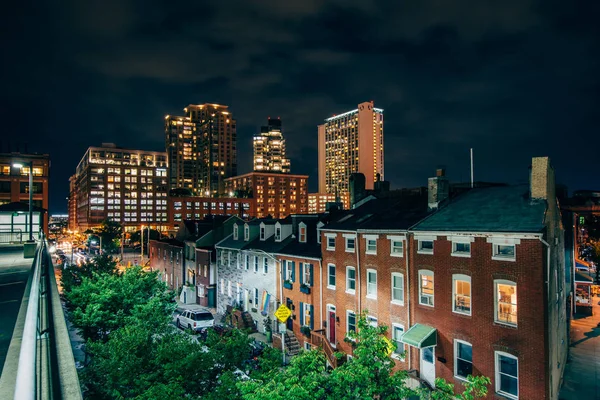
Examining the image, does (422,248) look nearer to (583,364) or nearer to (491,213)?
(491,213)

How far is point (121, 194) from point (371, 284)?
188 m

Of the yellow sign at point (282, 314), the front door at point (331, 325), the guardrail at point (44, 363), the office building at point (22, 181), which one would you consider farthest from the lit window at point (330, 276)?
the office building at point (22, 181)

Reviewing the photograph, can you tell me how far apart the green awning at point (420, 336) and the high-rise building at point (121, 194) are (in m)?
178

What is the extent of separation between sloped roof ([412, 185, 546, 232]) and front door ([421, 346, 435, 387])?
7.72 meters

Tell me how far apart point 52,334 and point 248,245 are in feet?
122

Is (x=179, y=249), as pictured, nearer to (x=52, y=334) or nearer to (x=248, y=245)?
(x=248, y=245)

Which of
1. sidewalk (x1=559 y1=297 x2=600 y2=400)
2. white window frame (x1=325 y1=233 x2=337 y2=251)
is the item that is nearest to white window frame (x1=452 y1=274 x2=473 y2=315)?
sidewalk (x1=559 y1=297 x2=600 y2=400)

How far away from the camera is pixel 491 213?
2242 centimetres

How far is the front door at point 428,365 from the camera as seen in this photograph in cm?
2378

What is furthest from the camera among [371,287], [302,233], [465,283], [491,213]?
[302,233]

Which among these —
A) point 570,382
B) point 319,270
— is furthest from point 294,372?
point 570,382

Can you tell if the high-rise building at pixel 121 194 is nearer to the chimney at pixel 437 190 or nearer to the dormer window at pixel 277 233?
the dormer window at pixel 277 233

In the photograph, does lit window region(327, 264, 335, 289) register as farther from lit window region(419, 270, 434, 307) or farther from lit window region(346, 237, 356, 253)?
lit window region(419, 270, 434, 307)

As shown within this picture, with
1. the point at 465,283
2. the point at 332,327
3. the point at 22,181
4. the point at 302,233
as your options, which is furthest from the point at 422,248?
the point at 22,181
